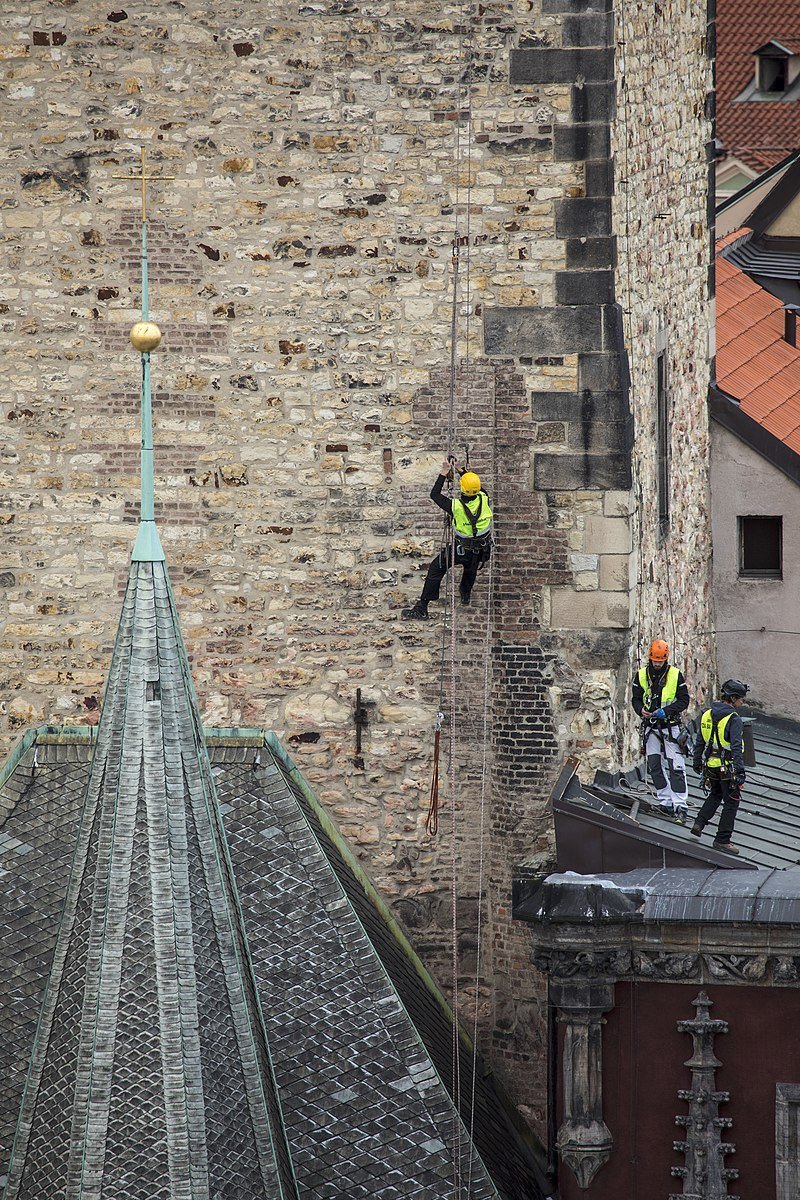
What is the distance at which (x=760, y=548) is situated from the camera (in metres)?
26.2

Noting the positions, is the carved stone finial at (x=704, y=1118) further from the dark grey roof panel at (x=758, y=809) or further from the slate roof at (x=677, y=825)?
the dark grey roof panel at (x=758, y=809)

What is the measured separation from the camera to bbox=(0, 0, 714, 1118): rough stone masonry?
69.3 ft

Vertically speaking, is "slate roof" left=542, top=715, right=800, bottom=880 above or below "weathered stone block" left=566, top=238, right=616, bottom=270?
below

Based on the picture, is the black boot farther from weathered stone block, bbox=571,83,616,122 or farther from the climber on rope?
weathered stone block, bbox=571,83,616,122

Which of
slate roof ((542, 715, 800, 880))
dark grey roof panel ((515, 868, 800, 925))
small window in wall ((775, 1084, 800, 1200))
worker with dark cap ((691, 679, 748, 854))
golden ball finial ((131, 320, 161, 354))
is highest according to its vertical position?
golden ball finial ((131, 320, 161, 354))

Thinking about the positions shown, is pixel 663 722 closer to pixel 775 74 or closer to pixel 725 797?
pixel 725 797

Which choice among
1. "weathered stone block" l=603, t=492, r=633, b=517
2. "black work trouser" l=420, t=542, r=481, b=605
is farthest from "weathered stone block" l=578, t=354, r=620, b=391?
"black work trouser" l=420, t=542, r=481, b=605

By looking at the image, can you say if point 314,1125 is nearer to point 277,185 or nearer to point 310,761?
point 310,761

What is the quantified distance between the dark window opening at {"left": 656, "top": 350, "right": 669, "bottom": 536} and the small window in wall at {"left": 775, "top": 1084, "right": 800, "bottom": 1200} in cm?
583

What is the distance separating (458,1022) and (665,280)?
22.0 ft

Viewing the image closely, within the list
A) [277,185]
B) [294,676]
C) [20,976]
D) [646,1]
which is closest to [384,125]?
[277,185]

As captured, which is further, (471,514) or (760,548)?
(760,548)

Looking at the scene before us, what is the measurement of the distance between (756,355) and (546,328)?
7475mm

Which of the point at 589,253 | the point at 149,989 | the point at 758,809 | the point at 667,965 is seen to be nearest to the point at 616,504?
the point at 589,253
